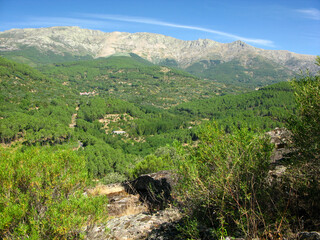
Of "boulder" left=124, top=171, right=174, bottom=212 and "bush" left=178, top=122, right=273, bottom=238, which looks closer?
"bush" left=178, top=122, right=273, bottom=238

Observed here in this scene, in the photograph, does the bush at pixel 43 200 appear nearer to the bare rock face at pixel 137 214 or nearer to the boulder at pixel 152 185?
the bare rock face at pixel 137 214

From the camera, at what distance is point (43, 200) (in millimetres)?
6352

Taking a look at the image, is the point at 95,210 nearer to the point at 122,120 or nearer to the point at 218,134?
the point at 218,134

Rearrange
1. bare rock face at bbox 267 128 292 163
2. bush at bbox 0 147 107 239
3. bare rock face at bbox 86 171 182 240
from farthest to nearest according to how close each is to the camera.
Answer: bare rock face at bbox 86 171 182 240
bare rock face at bbox 267 128 292 163
bush at bbox 0 147 107 239

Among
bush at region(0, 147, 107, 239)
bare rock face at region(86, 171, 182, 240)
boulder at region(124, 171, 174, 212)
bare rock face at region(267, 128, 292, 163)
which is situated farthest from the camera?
boulder at region(124, 171, 174, 212)

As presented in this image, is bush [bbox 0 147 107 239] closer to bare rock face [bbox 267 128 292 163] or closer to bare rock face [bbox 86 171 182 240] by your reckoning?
bare rock face [bbox 86 171 182 240]

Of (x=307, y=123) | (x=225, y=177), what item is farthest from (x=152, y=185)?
(x=307, y=123)

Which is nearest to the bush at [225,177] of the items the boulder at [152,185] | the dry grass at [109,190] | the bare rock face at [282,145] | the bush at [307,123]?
the bare rock face at [282,145]

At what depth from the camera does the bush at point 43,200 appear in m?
5.24

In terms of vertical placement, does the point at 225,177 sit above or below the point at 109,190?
above

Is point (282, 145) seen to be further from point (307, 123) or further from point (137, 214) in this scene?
point (137, 214)

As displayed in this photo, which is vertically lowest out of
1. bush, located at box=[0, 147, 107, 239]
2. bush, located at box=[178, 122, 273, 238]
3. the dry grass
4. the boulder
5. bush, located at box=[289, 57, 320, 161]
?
the dry grass

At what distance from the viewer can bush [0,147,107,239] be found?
5238 mm

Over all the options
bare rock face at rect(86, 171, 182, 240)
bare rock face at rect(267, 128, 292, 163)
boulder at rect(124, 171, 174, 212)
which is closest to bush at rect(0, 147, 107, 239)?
bare rock face at rect(86, 171, 182, 240)
